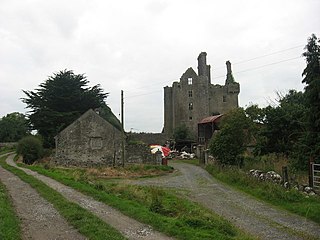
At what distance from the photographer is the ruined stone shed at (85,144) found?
3584cm

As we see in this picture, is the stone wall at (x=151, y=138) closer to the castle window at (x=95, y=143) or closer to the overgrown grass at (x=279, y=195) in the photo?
the castle window at (x=95, y=143)

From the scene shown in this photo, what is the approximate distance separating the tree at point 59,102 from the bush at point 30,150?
5019 millimetres

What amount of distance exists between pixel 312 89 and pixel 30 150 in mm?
29063

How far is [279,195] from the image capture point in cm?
1531

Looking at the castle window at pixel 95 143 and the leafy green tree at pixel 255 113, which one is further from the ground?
the leafy green tree at pixel 255 113

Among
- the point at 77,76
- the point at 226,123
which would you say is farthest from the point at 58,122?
the point at 226,123

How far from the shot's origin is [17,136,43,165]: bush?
122 feet

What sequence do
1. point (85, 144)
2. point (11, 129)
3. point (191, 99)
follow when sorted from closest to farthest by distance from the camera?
point (85, 144), point (191, 99), point (11, 129)

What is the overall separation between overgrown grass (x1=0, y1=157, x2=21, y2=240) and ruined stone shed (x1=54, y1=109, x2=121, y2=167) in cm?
2320

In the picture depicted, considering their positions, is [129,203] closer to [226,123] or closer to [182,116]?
[226,123]

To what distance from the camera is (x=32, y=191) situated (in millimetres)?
15398

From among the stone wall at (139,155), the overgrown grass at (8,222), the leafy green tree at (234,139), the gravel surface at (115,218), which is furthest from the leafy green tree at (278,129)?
the overgrown grass at (8,222)

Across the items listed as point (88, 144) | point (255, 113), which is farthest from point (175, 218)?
point (88, 144)

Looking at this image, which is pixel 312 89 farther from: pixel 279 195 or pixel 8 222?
pixel 8 222
